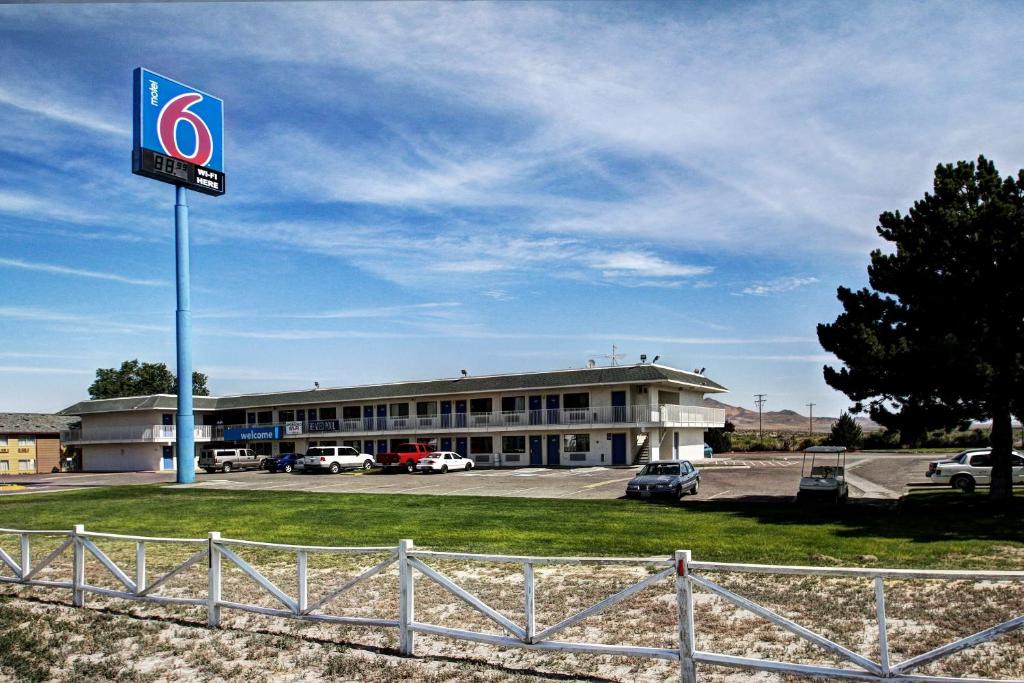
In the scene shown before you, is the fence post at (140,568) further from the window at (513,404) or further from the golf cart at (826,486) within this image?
the window at (513,404)

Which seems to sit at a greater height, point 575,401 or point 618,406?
point 575,401

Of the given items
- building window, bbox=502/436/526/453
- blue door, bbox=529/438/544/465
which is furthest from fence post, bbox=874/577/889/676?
building window, bbox=502/436/526/453

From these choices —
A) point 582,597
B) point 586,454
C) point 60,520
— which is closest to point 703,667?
point 582,597

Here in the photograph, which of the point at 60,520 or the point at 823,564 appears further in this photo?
the point at 60,520

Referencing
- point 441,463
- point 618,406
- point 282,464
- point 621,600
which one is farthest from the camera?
point 282,464

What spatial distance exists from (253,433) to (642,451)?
112ft

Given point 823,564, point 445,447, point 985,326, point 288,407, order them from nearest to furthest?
point 823,564 < point 985,326 < point 445,447 < point 288,407

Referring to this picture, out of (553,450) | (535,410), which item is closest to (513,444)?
(535,410)

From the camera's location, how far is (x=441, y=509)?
85.7 feet

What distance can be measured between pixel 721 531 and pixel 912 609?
8175mm

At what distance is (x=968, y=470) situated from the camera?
30203 mm

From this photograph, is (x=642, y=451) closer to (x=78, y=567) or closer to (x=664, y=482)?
(x=664, y=482)

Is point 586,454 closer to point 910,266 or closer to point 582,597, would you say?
point 910,266

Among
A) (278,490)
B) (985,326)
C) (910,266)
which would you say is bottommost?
(278,490)
